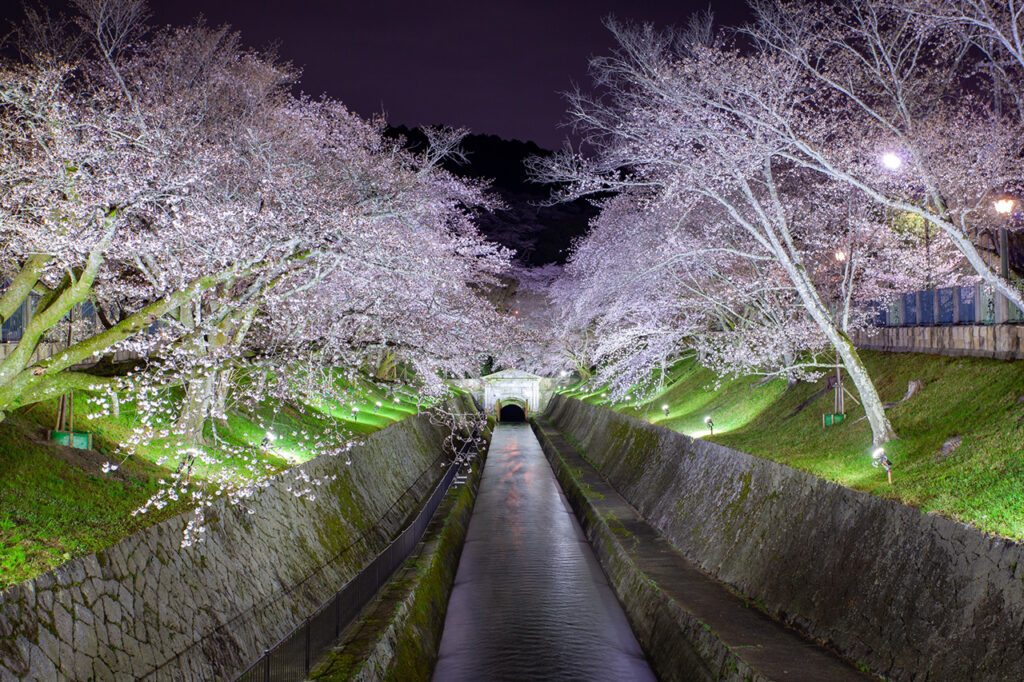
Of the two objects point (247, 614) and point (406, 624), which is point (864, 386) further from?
point (247, 614)

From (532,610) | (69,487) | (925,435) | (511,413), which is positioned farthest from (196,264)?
(511,413)

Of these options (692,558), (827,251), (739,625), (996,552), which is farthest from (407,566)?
(827,251)

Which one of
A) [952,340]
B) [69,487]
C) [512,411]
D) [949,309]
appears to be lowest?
[512,411]

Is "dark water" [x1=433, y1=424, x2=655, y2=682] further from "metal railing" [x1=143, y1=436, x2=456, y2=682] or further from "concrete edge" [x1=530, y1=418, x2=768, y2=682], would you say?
"metal railing" [x1=143, y1=436, x2=456, y2=682]

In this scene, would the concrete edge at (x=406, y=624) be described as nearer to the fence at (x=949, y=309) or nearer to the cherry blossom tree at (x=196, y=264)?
the cherry blossom tree at (x=196, y=264)

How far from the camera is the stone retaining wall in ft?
44.1

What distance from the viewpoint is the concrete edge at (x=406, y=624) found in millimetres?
9844

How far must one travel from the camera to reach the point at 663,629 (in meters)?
12.6

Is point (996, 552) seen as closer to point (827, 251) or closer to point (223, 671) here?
point (223, 671)

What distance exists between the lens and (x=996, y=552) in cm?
733

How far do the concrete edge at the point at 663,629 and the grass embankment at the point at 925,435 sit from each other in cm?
336

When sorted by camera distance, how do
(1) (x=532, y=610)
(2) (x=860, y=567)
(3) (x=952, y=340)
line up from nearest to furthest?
(2) (x=860, y=567), (3) (x=952, y=340), (1) (x=532, y=610)

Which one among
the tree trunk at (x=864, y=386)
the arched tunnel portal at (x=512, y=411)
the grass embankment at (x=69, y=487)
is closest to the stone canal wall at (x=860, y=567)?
the tree trunk at (x=864, y=386)

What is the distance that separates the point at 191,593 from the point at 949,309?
17102 mm
